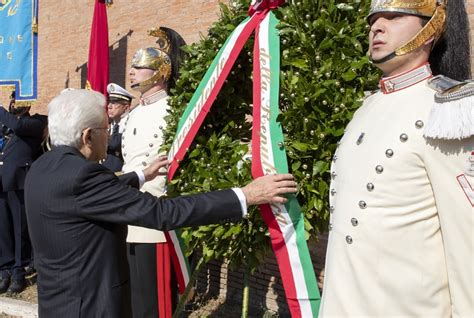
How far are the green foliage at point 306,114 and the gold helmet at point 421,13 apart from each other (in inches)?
20.2

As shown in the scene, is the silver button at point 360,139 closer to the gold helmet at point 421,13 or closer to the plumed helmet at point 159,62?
the gold helmet at point 421,13

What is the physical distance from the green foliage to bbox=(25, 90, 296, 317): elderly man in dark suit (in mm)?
162

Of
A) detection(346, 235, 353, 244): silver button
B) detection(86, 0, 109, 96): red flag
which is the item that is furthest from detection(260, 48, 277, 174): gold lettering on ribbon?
detection(86, 0, 109, 96): red flag

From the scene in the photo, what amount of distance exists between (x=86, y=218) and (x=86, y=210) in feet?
0.21

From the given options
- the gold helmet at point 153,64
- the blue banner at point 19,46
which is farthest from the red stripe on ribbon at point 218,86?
the blue banner at point 19,46

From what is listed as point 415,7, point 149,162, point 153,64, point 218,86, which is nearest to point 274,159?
point 218,86

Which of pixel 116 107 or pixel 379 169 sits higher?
pixel 116 107

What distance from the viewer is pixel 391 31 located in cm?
181

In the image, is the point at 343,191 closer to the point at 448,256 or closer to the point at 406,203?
the point at 406,203

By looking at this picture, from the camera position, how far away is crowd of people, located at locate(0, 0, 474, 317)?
1.60 metres

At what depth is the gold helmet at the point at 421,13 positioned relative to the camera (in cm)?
176

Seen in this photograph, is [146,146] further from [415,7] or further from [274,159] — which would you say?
[415,7]

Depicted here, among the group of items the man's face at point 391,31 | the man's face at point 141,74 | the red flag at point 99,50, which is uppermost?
the red flag at point 99,50

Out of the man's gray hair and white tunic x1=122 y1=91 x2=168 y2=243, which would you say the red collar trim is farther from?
white tunic x1=122 y1=91 x2=168 y2=243
